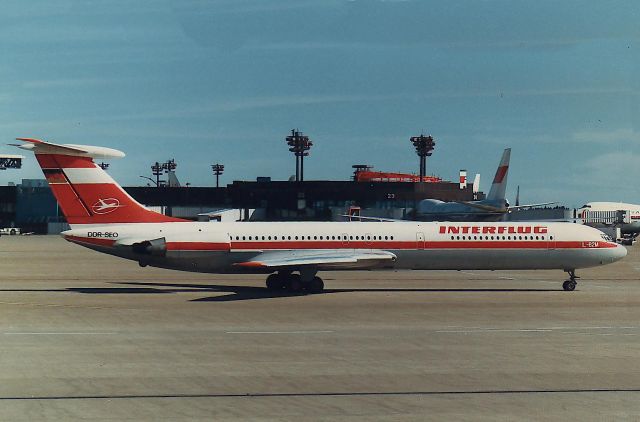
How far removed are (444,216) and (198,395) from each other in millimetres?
80835

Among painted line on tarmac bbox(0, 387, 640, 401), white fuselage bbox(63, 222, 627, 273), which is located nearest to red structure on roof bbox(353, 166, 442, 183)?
white fuselage bbox(63, 222, 627, 273)

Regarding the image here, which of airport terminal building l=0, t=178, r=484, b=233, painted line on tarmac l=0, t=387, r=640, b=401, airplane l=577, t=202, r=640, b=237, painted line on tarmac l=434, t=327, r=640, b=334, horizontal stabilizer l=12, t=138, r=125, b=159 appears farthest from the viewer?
airport terminal building l=0, t=178, r=484, b=233

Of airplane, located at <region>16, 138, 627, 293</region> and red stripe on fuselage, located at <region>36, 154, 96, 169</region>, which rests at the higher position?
red stripe on fuselage, located at <region>36, 154, 96, 169</region>

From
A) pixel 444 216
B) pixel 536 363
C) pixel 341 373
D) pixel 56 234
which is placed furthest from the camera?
pixel 56 234

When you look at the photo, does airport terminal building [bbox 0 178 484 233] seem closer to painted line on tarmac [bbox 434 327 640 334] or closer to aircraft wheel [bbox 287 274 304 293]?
aircraft wheel [bbox 287 274 304 293]

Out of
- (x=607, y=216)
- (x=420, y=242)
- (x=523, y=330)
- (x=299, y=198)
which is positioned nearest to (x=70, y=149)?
(x=420, y=242)

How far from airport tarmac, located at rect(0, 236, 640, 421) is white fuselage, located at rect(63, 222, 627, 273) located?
4.59 ft

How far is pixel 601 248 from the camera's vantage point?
36.2 m

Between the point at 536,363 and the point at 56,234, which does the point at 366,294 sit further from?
the point at 56,234

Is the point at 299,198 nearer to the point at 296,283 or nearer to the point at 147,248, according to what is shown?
the point at 296,283

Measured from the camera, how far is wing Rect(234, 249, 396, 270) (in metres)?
32.7

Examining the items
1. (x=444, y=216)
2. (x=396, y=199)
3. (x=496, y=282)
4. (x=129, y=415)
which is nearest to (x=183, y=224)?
(x=496, y=282)

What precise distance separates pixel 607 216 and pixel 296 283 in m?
129

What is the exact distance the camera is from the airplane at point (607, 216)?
97.9 m
